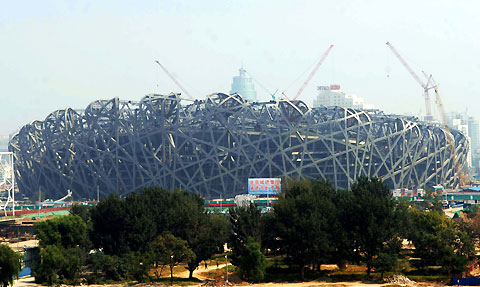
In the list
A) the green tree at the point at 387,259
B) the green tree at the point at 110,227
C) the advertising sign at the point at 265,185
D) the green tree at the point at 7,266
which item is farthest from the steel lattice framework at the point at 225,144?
the green tree at the point at 7,266

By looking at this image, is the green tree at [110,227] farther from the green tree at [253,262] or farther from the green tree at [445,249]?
the green tree at [445,249]

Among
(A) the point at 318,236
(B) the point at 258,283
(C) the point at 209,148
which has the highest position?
(C) the point at 209,148

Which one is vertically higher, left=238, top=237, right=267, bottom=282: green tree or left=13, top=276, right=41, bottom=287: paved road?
left=238, top=237, right=267, bottom=282: green tree

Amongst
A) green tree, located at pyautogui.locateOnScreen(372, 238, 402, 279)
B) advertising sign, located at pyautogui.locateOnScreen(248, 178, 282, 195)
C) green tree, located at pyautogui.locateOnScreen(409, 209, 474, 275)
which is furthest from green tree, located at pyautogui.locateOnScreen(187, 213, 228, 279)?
advertising sign, located at pyautogui.locateOnScreen(248, 178, 282, 195)

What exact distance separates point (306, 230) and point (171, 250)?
11.0 meters

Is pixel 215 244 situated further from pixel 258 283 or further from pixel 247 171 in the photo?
pixel 247 171

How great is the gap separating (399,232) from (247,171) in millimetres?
66384

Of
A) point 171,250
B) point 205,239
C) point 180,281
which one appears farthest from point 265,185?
point 171,250

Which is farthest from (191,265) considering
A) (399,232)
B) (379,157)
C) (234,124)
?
(379,157)

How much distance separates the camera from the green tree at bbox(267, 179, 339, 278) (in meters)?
56.8

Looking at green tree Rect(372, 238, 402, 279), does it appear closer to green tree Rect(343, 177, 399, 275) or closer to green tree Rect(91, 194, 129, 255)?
green tree Rect(343, 177, 399, 275)

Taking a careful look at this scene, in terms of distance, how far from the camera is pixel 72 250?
58.1 metres

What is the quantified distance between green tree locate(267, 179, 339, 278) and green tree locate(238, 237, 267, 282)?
284 centimetres

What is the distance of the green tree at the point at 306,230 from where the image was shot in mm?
56812
